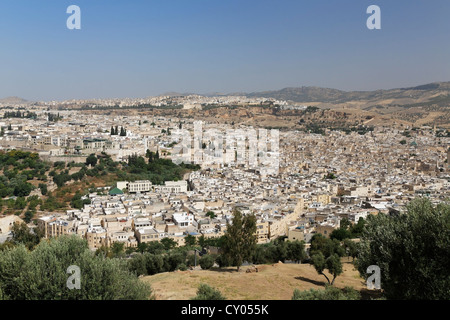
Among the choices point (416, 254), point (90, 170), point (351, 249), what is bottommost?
point (351, 249)

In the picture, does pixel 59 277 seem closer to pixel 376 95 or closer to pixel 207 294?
pixel 207 294

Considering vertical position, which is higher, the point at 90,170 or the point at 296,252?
the point at 90,170

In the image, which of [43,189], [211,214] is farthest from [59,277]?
[43,189]

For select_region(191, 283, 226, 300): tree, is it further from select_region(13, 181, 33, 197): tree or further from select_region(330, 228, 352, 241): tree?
select_region(13, 181, 33, 197): tree

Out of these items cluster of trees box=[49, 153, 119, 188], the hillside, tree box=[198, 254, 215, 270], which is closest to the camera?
the hillside

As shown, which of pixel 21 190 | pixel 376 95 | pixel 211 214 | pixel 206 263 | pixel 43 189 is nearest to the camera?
pixel 206 263

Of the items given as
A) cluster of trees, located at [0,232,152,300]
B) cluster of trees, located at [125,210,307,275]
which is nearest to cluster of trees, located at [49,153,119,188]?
cluster of trees, located at [125,210,307,275]
